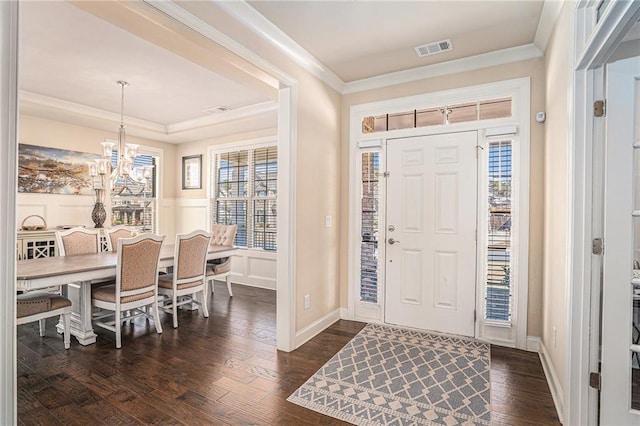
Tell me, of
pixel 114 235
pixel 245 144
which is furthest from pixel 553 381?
pixel 245 144

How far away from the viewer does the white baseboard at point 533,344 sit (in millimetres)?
3029

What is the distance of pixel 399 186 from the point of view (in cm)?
365

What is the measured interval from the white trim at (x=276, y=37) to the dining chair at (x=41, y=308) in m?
2.91

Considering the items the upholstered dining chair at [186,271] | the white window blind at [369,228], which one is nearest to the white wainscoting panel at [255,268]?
the upholstered dining chair at [186,271]

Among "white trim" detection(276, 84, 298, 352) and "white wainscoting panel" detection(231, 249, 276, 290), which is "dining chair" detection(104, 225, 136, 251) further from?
"white trim" detection(276, 84, 298, 352)

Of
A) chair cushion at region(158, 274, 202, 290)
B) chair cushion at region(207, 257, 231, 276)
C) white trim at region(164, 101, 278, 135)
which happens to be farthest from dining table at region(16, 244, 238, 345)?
white trim at region(164, 101, 278, 135)

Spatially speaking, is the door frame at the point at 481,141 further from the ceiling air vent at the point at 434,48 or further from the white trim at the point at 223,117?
the white trim at the point at 223,117

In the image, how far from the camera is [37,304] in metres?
2.93

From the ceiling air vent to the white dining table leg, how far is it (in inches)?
154

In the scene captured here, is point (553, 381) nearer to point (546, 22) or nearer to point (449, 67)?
point (546, 22)

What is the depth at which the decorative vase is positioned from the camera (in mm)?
5188

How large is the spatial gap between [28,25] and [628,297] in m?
4.55

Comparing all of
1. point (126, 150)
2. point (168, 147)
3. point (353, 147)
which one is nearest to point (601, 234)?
point (353, 147)

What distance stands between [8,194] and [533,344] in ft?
12.5
